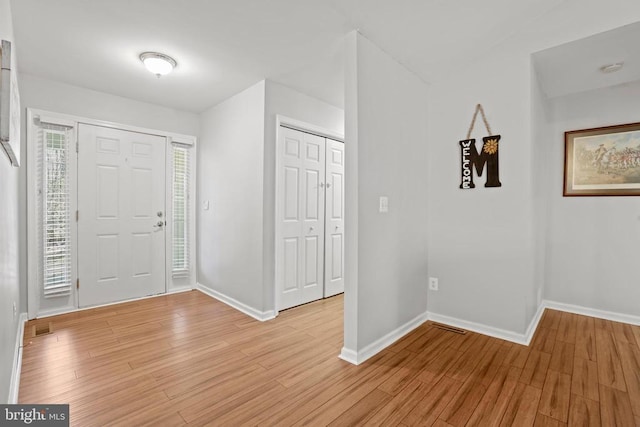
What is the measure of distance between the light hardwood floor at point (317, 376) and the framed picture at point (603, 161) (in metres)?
1.36

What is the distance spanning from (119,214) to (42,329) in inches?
54.0

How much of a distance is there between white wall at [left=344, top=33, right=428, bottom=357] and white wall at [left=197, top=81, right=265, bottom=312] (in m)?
1.20

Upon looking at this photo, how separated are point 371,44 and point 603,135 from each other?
8.78ft

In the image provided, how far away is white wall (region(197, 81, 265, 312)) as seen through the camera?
3.20 m

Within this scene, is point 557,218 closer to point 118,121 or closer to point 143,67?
point 143,67

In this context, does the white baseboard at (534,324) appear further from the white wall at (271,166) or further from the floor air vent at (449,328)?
the white wall at (271,166)

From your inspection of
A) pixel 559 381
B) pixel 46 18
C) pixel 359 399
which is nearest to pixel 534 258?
pixel 559 381

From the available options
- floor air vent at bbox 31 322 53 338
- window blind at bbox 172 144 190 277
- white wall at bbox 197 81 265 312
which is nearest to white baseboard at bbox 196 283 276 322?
white wall at bbox 197 81 265 312

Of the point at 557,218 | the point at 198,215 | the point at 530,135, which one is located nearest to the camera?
the point at 530,135

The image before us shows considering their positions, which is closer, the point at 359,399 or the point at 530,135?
the point at 359,399

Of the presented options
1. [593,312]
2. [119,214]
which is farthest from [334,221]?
[593,312]

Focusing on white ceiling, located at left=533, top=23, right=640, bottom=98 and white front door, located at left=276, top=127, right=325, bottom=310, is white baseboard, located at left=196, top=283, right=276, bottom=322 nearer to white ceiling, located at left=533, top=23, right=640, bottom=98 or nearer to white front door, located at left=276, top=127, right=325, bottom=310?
white front door, located at left=276, top=127, right=325, bottom=310

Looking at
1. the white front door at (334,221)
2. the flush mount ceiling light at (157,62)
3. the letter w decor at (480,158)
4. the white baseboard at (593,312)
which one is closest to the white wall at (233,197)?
the flush mount ceiling light at (157,62)

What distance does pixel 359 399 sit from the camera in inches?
71.3
